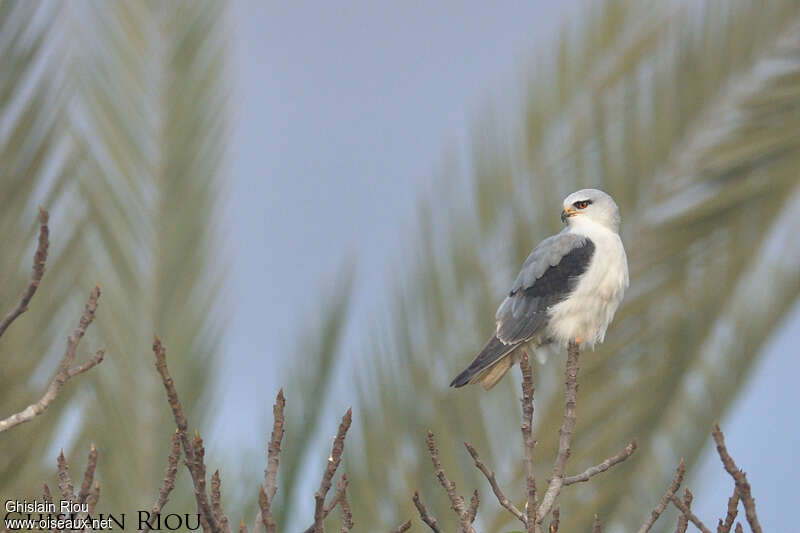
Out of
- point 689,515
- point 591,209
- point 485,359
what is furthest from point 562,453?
point 591,209

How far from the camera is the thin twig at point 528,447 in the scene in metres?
3.65

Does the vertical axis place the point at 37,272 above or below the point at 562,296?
above

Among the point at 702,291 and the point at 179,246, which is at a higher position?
the point at 179,246

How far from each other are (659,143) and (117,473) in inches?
136

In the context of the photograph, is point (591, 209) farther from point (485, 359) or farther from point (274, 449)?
point (274, 449)

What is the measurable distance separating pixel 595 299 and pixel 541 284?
284 mm

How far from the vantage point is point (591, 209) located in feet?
21.3

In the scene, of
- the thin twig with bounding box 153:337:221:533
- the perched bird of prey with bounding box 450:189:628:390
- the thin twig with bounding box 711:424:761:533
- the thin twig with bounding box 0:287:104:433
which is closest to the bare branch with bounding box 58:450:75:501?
the thin twig with bounding box 0:287:104:433

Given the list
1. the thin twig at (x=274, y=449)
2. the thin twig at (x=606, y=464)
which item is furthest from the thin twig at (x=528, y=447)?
the thin twig at (x=274, y=449)

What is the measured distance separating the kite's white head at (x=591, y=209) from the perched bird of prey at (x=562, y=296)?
0.12 meters

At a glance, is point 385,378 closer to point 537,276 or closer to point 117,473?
point 537,276

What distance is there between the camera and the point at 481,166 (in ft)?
22.3

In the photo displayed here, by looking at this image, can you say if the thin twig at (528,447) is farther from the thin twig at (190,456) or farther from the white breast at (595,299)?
the white breast at (595,299)

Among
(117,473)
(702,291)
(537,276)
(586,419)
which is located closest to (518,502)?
(586,419)
